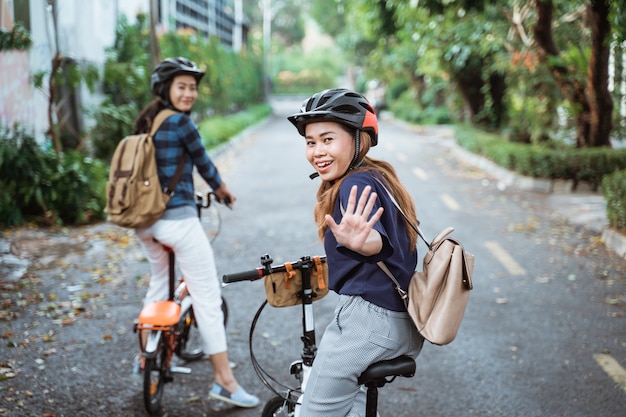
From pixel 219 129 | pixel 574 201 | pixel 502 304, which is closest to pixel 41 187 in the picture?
pixel 502 304

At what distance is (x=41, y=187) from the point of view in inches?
349

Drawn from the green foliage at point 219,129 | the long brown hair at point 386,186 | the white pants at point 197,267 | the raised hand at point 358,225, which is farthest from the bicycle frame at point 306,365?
the green foliage at point 219,129

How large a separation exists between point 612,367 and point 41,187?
284 inches

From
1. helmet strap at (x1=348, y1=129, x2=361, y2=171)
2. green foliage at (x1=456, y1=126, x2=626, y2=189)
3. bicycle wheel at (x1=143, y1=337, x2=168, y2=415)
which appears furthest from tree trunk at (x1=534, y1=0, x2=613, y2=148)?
helmet strap at (x1=348, y1=129, x2=361, y2=171)

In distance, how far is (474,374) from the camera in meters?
4.56

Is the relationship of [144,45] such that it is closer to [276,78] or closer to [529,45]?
[529,45]

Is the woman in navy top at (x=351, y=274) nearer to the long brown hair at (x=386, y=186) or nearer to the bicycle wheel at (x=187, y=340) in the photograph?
the long brown hair at (x=386, y=186)

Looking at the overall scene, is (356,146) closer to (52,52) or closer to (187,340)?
(187,340)

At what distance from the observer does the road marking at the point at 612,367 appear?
4.38m

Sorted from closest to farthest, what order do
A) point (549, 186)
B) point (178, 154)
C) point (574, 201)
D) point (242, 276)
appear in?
1. point (242, 276)
2. point (178, 154)
3. point (574, 201)
4. point (549, 186)

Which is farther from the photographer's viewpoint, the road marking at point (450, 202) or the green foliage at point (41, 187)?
the road marking at point (450, 202)

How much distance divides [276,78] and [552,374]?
70.0m

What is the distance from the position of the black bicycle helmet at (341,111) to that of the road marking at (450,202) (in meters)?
8.18

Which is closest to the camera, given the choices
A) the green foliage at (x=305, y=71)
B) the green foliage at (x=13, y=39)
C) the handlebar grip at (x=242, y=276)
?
the handlebar grip at (x=242, y=276)
